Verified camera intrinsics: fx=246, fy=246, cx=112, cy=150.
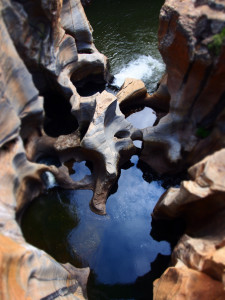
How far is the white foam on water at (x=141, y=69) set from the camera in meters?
10.0

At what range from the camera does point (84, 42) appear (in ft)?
29.9

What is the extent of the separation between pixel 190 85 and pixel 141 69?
4.76m

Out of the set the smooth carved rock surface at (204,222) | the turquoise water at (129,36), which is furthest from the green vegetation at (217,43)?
the turquoise water at (129,36)

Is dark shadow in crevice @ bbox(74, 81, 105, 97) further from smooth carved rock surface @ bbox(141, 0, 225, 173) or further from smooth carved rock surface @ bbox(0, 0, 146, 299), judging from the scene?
smooth carved rock surface @ bbox(141, 0, 225, 173)

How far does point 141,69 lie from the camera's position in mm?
10289

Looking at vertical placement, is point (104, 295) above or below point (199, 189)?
below

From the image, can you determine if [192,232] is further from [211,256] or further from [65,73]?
[65,73]

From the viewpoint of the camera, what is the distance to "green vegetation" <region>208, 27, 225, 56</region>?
196 inches

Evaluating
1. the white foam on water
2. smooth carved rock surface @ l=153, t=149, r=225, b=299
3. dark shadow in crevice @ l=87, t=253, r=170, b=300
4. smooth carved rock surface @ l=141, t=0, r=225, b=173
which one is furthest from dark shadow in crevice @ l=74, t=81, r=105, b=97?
dark shadow in crevice @ l=87, t=253, r=170, b=300

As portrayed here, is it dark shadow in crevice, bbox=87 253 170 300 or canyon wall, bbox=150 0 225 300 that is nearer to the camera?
canyon wall, bbox=150 0 225 300

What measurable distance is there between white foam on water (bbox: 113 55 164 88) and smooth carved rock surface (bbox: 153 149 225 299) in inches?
237

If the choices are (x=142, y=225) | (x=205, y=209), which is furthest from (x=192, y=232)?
(x=142, y=225)

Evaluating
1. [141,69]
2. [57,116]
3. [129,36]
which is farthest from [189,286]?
[129,36]

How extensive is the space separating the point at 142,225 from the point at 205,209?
1879 millimetres
